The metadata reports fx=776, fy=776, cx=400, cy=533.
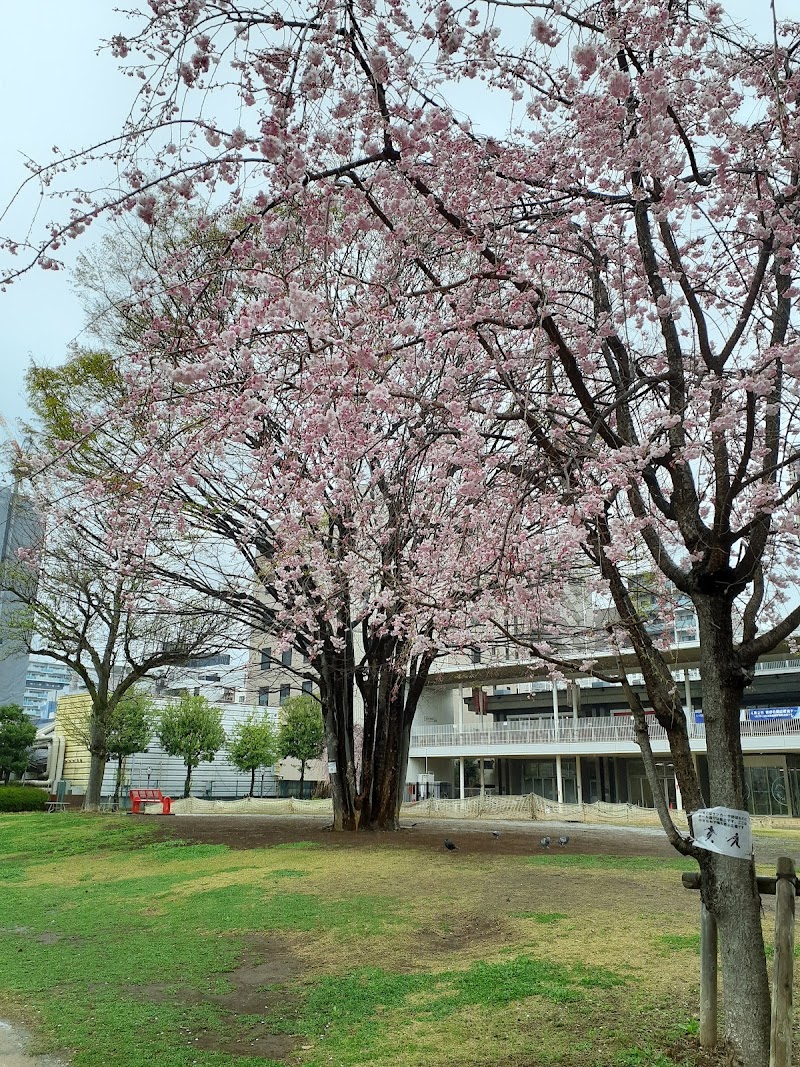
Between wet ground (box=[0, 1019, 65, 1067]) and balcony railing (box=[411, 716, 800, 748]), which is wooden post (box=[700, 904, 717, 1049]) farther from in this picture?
balcony railing (box=[411, 716, 800, 748])

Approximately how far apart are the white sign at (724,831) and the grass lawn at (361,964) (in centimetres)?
109

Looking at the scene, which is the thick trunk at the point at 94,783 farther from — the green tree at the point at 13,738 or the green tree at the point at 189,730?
the green tree at the point at 189,730

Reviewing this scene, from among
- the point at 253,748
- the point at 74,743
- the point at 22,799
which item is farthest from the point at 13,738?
the point at 253,748

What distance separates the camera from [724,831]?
3.87 m

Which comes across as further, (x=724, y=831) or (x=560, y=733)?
(x=560, y=733)

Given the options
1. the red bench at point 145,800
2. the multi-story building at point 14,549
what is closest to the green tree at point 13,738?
the multi-story building at point 14,549

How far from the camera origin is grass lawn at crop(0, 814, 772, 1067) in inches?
169

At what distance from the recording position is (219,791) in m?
42.8

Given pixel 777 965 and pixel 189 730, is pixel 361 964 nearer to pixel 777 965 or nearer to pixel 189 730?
pixel 777 965

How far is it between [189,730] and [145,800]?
8.66 m

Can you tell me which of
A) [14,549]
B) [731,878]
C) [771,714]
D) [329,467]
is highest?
[14,549]

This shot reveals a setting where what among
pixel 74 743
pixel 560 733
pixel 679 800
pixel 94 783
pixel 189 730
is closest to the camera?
pixel 94 783

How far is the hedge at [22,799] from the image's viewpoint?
23.9 metres

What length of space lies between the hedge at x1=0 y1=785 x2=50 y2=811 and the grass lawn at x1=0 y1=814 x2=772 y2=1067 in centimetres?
1496
